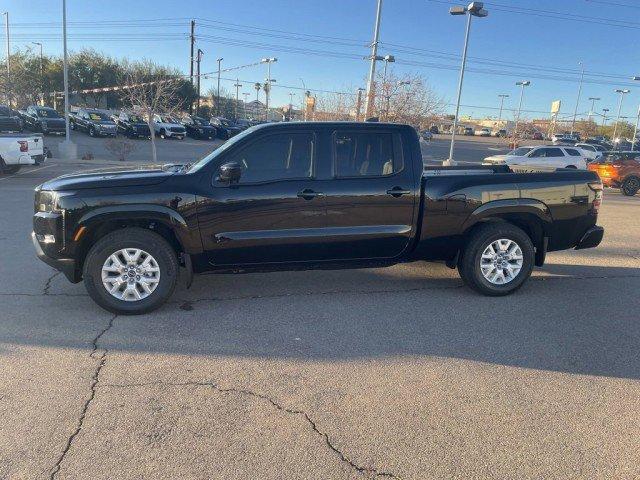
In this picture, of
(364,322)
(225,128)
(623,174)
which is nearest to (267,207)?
(364,322)

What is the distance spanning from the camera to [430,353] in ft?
13.1

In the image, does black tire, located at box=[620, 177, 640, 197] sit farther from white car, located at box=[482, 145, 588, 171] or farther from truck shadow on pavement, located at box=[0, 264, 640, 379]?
truck shadow on pavement, located at box=[0, 264, 640, 379]

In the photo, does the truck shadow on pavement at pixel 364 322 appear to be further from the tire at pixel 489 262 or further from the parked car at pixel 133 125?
the parked car at pixel 133 125

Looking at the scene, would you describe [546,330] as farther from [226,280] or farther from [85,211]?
[85,211]

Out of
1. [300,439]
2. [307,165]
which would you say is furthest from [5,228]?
[300,439]

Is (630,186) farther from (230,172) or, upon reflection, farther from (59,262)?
(59,262)

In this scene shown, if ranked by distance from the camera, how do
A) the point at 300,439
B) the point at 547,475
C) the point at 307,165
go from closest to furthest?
the point at 547,475, the point at 300,439, the point at 307,165

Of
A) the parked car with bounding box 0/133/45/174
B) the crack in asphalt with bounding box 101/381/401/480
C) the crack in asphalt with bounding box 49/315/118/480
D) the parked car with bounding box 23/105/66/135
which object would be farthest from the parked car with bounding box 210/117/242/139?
the crack in asphalt with bounding box 101/381/401/480

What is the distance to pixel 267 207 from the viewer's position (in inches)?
186

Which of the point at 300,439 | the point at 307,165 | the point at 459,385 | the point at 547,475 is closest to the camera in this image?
the point at 547,475

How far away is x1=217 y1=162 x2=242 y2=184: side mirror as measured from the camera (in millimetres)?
4473

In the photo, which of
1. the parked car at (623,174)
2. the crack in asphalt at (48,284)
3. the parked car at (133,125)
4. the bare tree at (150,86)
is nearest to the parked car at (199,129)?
the bare tree at (150,86)

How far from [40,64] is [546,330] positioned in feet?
203

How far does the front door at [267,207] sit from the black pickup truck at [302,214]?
1 centimetres
